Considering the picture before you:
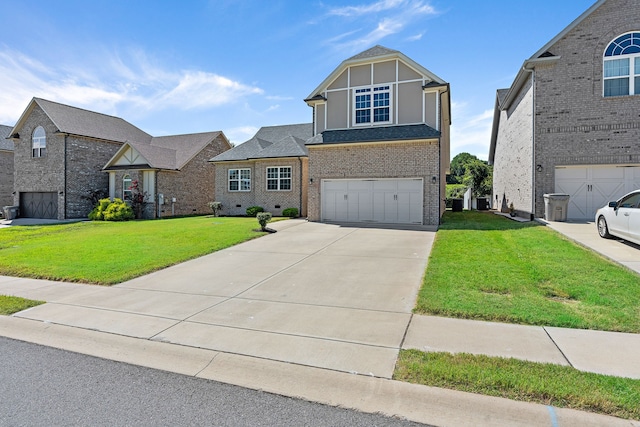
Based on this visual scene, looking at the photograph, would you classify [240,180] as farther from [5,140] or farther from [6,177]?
[5,140]

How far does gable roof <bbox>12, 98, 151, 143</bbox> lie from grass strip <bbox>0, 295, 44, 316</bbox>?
25679 millimetres

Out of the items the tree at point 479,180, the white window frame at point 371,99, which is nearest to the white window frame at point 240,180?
the white window frame at point 371,99

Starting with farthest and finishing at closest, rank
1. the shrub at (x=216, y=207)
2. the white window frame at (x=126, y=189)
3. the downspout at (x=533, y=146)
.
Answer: the white window frame at (x=126, y=189) → the shrub at (x=216, y=207) → the downspout at (x=533, y=146)

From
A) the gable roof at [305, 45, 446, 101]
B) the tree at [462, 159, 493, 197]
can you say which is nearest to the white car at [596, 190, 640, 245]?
the gable roof at [305, 45, 446, 101]

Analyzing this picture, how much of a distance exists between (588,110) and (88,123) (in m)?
34.7

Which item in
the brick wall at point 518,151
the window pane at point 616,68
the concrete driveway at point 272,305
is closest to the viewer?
the concrete driveway at point 272,305

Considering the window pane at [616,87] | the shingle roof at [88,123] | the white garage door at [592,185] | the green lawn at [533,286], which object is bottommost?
the green lawn at [533,286]

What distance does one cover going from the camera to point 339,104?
1966cm

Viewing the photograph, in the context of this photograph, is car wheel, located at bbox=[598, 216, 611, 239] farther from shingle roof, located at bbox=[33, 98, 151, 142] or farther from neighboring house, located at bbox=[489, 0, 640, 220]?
shingle roof, located at bbox=[33, 98, 151, 142]

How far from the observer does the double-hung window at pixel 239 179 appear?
25156 mm

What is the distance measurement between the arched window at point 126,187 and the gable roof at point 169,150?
0.95 meters

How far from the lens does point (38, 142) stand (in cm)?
2897

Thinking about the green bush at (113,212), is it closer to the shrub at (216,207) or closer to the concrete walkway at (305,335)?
A: the shrub at (216,207)

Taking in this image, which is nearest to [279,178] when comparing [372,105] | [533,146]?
[372,105]
